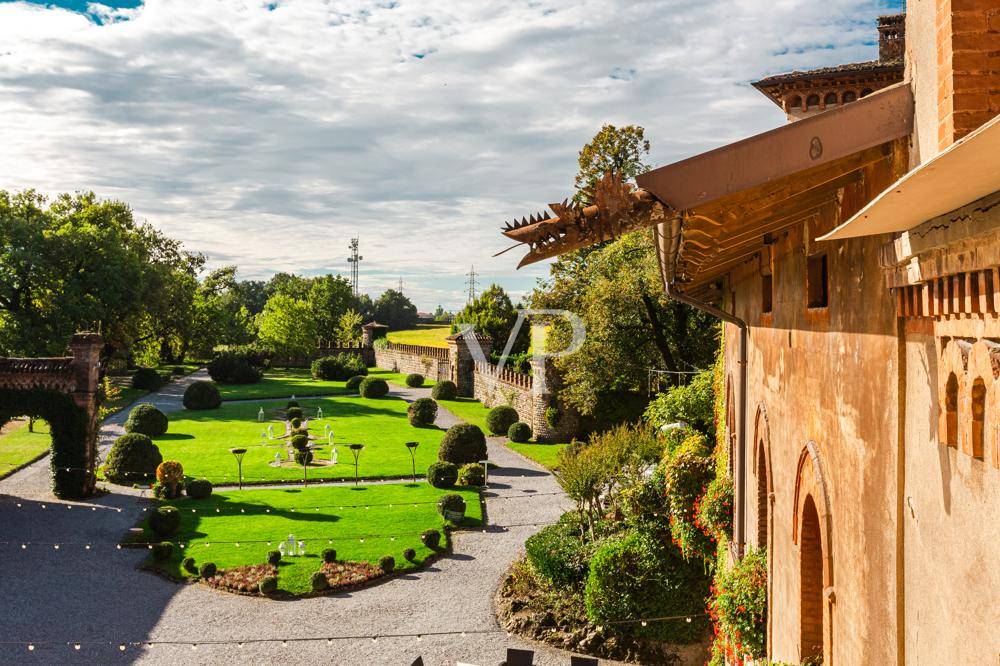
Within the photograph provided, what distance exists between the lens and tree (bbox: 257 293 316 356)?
2461 inches

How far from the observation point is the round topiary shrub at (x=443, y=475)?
24.5m

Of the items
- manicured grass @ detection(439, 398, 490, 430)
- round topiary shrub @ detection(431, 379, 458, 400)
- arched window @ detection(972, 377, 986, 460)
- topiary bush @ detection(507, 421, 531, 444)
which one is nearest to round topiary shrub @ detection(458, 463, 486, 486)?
topiary bush @ detection(507, 421, 531, 444)

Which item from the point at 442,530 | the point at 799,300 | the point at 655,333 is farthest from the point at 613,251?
the point at 799,300

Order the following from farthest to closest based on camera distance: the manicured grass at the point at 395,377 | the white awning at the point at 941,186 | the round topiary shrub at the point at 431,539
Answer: the manicured grass at the point at 395,377 → the round topiary shrub at the point at 431,539 → the white awning at the point at 941,186

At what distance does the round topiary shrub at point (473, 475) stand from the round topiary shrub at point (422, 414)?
10.4 meters

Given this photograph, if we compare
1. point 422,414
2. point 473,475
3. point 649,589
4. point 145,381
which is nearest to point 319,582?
point 649,589

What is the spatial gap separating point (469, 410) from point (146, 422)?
608 inches

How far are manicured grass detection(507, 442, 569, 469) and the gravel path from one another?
6.70 meters

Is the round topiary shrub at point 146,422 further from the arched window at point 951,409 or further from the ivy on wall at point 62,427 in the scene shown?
the arched window at point 951,409

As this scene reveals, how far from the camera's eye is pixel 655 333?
26078 mm

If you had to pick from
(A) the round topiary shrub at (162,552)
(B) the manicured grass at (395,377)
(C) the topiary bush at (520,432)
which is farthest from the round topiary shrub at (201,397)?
(A) the round topiary shrub at (162,552)

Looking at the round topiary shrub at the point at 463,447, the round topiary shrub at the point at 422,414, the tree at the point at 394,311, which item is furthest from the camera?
the tree at the point at 394,311

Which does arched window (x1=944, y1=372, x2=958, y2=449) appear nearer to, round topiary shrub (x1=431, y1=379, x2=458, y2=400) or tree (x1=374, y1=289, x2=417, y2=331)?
round topiary shrub (x1=431, y1=379, x2=458, y2=400)

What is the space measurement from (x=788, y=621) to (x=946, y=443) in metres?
4.39
